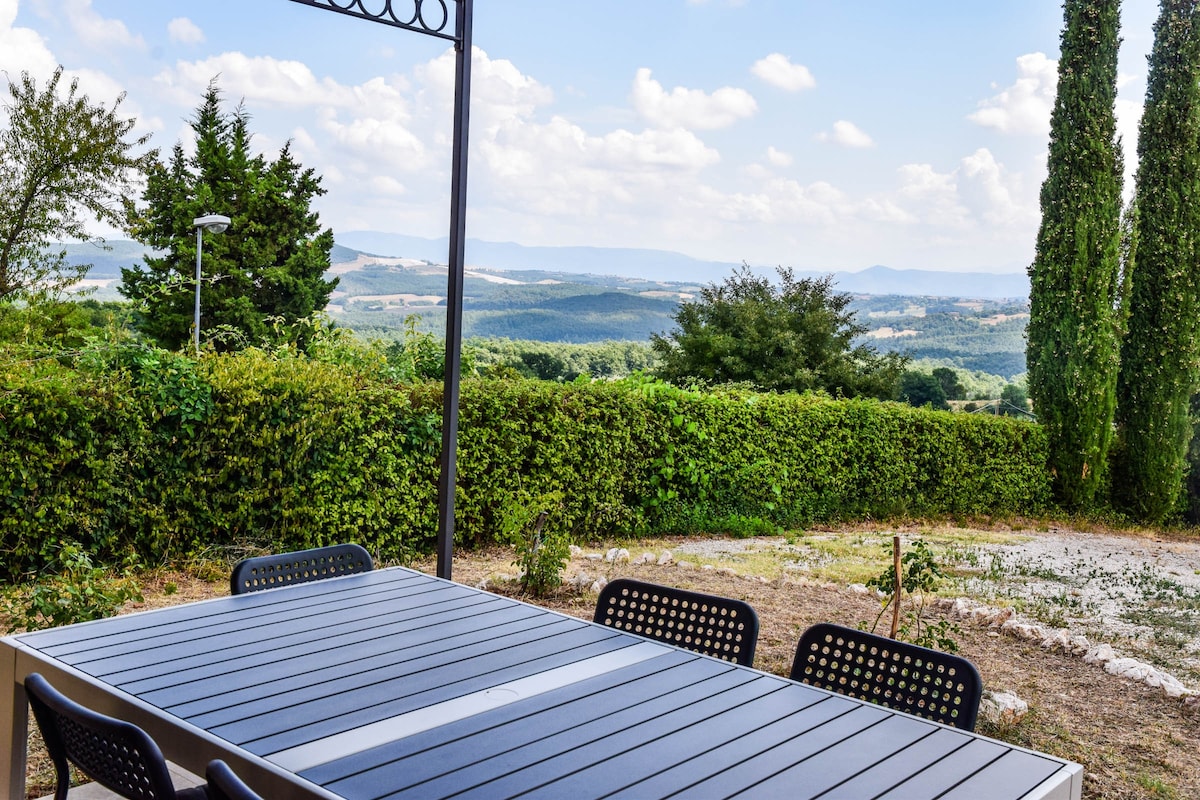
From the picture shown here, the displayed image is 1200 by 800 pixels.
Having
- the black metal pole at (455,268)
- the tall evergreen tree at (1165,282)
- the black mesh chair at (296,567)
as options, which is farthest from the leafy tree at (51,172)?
the tall evergreen tree at (1165,282)

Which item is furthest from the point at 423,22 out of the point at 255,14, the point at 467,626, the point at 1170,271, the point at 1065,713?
the point at 255,14

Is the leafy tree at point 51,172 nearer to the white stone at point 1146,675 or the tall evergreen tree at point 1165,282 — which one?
the tall evergreen tree at point 1165,282

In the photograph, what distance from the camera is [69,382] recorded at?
514 cm

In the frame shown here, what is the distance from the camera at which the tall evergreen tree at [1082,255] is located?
457 inches

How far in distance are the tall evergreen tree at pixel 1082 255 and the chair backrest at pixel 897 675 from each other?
11.0 metres

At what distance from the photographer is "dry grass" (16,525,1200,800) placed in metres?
3.32

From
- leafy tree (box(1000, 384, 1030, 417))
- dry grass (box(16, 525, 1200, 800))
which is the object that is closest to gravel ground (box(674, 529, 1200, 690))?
dry grass (box(16, 525, 1200, 800))

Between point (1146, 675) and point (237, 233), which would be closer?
point (1146, 675)

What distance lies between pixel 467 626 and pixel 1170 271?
12.4 m

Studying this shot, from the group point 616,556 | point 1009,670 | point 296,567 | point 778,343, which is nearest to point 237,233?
point 778,343

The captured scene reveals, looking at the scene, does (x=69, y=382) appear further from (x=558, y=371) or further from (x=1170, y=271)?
(x=558, y=371)

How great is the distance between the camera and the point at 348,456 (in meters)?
6.07

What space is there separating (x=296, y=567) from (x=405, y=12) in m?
2.22

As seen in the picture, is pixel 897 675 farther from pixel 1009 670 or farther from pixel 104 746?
pixel 1009 670
